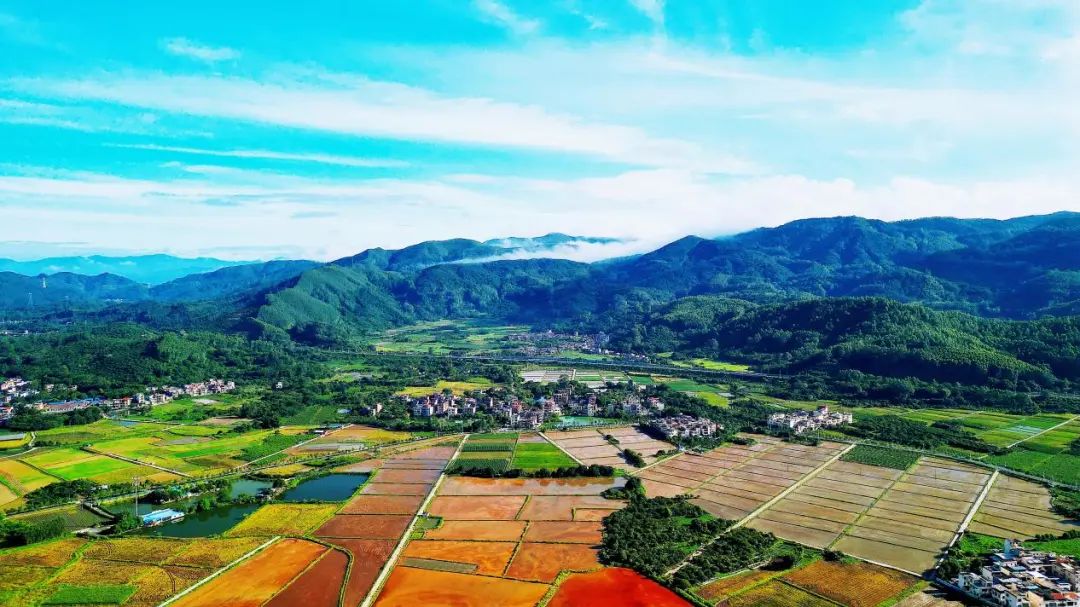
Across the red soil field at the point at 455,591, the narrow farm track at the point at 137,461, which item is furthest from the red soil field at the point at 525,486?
the narrow farm track at the point at 137,461

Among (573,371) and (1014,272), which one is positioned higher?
(1014,272)

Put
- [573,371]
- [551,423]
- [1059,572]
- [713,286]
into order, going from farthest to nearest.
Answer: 1. [713,286]
2. [573,371]
3. [551,423]
4. [1059,572]

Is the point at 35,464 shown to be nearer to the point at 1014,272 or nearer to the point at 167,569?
the point at 167,569

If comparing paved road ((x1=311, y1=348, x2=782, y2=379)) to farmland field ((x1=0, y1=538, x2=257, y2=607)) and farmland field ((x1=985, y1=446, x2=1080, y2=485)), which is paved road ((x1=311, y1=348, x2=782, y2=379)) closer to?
farmland field ((x1=985, y1=446, x2=1080, y2=485))

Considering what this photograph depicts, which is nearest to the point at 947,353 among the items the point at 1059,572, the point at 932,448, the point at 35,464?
the point at 932,448

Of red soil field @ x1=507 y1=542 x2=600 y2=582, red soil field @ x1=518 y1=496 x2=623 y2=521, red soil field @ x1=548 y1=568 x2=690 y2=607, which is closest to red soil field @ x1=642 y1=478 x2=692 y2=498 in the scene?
red soil field @ x1=518 y1=496 x2=623 y2=521

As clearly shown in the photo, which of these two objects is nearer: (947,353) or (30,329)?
(947,353)

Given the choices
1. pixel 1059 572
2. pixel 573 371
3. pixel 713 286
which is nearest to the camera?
pixel 1059 572

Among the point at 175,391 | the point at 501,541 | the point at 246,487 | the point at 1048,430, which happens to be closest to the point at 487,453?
the point at 246,487
